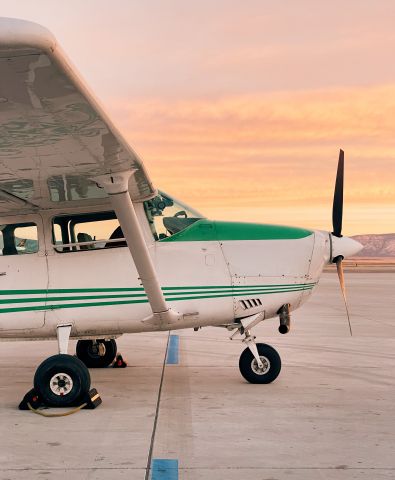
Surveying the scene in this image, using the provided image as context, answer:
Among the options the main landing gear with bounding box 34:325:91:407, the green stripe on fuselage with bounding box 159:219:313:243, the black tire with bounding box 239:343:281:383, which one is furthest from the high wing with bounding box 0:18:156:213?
the black tire with bounding box 239:343:281:383

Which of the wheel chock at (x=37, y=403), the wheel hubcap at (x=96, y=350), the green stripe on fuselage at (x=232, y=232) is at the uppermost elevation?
the green stripe on fuselage at (x=232, y=232)

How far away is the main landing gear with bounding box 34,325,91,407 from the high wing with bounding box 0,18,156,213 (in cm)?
179

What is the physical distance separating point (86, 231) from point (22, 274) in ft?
2.81

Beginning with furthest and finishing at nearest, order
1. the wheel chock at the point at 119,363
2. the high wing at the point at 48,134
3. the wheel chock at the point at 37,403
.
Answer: the wheel chock at the point at 119,363 → the wheel chock at the point at 37,403 → the high wing at the point at 48,134

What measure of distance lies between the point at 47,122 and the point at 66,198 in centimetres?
293

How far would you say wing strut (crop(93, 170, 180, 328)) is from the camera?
7156mm

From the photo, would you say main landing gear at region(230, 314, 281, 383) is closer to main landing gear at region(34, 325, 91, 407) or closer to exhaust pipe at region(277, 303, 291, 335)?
exhaust pipe at region(277, 303, 291, 335)

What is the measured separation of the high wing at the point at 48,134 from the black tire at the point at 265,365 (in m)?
2.27

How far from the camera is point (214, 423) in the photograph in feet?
22.7

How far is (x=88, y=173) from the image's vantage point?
7.02m

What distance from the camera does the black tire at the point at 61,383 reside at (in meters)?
7.78

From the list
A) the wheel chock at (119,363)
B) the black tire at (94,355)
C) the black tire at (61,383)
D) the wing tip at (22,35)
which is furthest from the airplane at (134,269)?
the wing tip at (22,35)

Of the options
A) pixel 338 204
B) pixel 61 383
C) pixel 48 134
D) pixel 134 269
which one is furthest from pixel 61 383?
pixel 338 204

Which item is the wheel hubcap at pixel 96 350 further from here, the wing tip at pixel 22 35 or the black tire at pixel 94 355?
the wing tip at pixel 22 35
